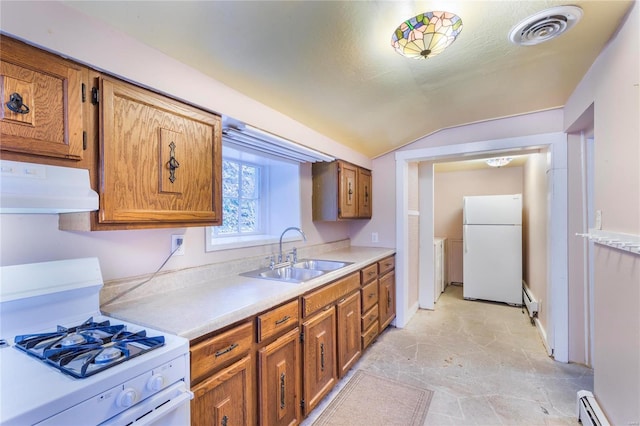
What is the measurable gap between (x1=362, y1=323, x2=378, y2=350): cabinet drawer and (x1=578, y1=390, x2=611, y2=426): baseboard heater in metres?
1.45

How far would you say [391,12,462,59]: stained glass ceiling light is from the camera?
138 centimetres

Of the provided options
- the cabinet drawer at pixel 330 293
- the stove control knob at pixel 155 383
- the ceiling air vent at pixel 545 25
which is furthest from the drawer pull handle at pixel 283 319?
the ceiling air vent at pixel 545 25

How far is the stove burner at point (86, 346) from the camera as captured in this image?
33.1 inches

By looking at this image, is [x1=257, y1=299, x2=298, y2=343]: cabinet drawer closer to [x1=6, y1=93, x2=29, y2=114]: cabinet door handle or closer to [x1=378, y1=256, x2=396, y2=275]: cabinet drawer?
[x1=6, y1=93, x2=29, y2=114]: cabinet door handle

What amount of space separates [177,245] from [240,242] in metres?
0.55

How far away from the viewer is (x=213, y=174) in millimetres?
1580

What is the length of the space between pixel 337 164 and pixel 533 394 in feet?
7.91

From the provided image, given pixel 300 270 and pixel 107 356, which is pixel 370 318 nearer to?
pixel 300 270

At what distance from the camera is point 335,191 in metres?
2.85

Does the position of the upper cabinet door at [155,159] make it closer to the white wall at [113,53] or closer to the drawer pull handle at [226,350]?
the white wall at [113,53]

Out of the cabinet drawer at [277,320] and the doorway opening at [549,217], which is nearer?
the cabinet drawer at [277,320]

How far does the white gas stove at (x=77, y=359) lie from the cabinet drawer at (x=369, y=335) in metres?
1.84

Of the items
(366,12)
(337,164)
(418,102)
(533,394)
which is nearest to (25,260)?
(366,12)

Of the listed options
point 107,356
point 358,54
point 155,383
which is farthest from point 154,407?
point 358,54
